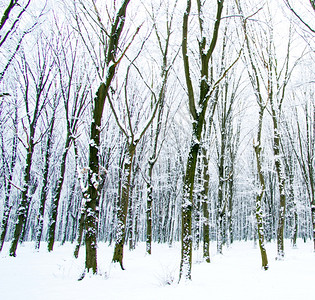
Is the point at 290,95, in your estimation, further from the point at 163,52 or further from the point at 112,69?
the point at 112,69

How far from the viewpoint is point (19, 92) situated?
1316 centimetres

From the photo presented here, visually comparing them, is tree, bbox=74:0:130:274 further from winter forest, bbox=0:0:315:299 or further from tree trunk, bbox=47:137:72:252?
tree trunk, bbox=47:137:72:252

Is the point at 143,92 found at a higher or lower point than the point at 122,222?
higher

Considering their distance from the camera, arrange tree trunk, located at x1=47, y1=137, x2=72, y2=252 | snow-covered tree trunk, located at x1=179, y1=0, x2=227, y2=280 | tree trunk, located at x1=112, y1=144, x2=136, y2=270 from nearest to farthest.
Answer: snow-covered tree trunk, located at x1=179, y1=0, x2=227, y2=280 → tree trunk, located at x1=112, y1=144, x2=136, y2=270 → tree trunk, located at x1=47, y1=137, x2=72, y2=252

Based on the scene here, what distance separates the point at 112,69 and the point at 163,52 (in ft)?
17.7

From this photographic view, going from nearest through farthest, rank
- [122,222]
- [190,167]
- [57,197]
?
[190,167], [122,222], [57,197]

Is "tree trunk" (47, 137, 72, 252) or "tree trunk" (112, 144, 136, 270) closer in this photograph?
"tree trunk" (112, 144, 136, 270)

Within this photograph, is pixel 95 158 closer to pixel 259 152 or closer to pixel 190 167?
pixel 190 167

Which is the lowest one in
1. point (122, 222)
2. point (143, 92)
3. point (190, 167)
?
point (122, 222)

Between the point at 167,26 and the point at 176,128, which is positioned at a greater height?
the point at 167,26

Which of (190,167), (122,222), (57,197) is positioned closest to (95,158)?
(190,167)

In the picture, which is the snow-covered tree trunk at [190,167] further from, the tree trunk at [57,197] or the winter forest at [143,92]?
the tree trunk at [57,197]

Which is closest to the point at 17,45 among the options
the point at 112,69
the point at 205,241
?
the point at 112,69

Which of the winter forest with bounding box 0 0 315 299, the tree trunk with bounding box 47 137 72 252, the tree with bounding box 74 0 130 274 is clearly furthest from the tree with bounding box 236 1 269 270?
the tree trunk with bounding box 47 137 72 252
